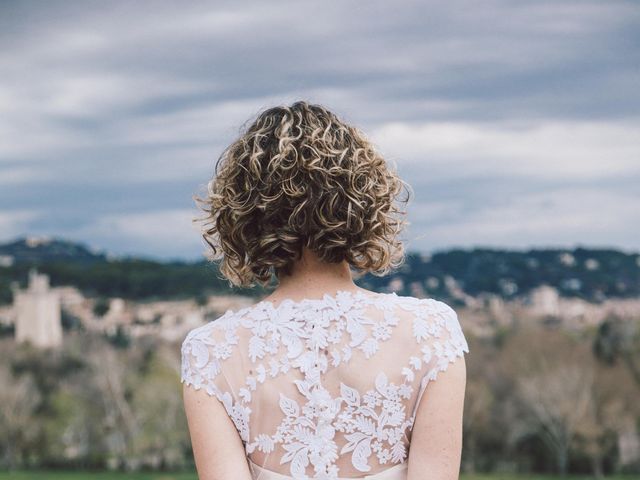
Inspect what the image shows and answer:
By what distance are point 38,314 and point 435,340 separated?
277 feet

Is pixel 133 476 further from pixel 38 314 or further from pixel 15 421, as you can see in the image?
pixel 38 314

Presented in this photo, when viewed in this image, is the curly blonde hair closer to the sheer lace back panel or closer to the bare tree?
the sheer lace back panel

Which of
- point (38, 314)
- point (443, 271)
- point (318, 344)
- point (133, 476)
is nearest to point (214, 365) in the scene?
point (318, 344)

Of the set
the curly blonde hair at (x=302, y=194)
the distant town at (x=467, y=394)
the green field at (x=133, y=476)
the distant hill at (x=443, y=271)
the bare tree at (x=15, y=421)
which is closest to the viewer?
the curly blonde hair at (x=302, y=194)

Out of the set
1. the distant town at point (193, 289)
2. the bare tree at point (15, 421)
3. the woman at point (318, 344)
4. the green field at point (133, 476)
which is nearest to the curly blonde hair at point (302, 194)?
the woman at point (318, 344)

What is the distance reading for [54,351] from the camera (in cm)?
6100

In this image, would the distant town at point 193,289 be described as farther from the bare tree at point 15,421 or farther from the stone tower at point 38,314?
the bare tree at point 15,421

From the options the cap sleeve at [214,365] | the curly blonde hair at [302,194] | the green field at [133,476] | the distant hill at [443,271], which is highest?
the curly blonde hair at [302,194]

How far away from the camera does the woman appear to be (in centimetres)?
239

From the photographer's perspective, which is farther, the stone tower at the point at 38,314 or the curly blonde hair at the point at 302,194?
the stone tower at the point at 38,314

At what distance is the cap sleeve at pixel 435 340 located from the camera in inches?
94.9

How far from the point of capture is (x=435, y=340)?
7.98 feet

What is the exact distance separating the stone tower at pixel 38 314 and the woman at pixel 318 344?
7065 cm

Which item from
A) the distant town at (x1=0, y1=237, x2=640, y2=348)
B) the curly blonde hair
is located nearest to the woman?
the curly blonde hair
